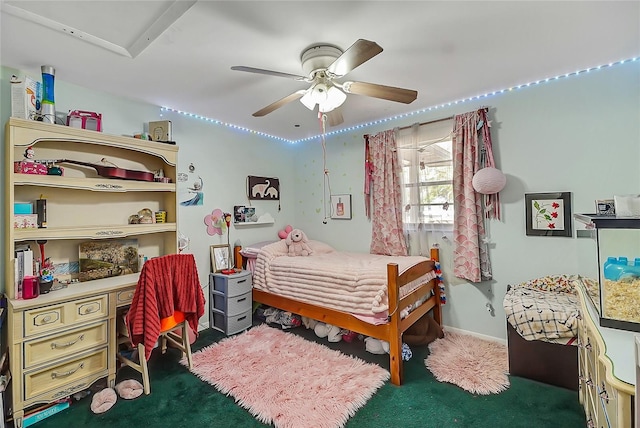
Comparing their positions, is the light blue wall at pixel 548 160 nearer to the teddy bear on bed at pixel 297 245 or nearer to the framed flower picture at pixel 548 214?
the framed flower picture at pixel 548 214

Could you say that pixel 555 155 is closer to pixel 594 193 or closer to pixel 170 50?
pixel 594 193

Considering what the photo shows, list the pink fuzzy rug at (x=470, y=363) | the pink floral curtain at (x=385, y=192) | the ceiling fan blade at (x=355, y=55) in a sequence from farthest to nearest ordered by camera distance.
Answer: the pink floral curtain at (x=385, y=192)
the pink fuzzy rug at (x=470, y=363)
the ceiling fan blade at (x=355, y=55)

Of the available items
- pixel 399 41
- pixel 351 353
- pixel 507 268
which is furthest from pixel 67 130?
pixel 507 268

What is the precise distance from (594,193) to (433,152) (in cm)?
139

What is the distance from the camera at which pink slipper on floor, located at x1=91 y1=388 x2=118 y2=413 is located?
1.95 meters

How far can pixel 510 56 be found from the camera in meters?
2.11

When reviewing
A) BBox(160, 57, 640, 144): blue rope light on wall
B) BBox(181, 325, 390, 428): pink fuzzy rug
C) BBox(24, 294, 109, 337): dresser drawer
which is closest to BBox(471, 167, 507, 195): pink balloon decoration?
BBox(160, 57, 640, 144): blue rope light on wall

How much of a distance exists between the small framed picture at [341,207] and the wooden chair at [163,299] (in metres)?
2.10

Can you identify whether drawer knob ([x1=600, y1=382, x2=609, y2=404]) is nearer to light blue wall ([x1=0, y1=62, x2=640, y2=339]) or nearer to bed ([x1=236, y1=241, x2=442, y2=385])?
bed ([x1=236, y1=241, x2=442, y2=385])

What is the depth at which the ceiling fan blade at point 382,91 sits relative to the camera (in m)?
1.91

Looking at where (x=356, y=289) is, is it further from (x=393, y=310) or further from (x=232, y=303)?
(x=232, y=303)

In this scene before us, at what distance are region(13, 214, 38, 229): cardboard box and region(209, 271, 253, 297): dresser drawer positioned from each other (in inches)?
62.9

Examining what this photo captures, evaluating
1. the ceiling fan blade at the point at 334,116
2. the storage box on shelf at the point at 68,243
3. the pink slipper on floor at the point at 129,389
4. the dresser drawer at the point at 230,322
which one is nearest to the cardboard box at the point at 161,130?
the storage box on shelf at the point at 68,243

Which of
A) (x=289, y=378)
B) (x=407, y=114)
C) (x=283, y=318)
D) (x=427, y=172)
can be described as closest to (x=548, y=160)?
(x=427, y=172)
